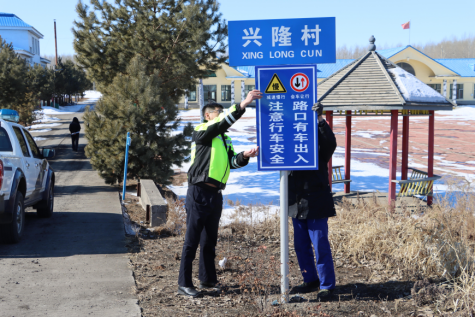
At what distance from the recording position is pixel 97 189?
40.1ft

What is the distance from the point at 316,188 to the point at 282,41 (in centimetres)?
147

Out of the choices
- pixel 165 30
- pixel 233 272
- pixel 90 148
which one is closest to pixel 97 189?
pixel 90 148

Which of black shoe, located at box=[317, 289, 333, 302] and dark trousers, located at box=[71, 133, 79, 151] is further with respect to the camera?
dark trousers, located at box=[71, 133, 79, 151]

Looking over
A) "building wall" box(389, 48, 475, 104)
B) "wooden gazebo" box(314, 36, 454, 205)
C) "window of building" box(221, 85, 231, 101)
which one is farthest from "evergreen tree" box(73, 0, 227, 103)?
"building wall" box(389, 48, 475, 104)

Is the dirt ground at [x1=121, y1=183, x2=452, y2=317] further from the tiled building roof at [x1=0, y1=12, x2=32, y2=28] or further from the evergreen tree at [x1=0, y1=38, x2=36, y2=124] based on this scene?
the tiled building roof at [x1=0, y1=12, x2=32, y2=28]

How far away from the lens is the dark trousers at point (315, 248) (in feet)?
14.3

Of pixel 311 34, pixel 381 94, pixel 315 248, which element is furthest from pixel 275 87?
pixel 381 94

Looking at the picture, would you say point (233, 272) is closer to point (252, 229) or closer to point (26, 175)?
point (252, 229)

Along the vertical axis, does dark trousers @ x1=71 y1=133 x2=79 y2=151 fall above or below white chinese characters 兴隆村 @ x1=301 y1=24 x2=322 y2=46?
below

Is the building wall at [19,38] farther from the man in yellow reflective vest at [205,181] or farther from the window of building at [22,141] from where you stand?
the man in yellow reflective vest at [205,181]

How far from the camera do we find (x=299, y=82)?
415 centimetres

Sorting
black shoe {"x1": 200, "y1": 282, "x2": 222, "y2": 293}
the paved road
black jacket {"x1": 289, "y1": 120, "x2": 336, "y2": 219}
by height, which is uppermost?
black jacket {"x1": 289, "y1": 120, "x2": 336, "y2": 219}

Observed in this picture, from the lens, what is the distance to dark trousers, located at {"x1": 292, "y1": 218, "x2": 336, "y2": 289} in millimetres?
4344

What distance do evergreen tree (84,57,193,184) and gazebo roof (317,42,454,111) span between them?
164 inches
